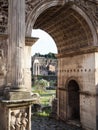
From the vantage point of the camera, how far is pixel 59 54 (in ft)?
41.8

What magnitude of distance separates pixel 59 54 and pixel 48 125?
3835mm

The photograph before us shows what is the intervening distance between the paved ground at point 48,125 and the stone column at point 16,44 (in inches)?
193

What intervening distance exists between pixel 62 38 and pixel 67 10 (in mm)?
2486

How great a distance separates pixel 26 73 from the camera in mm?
8055

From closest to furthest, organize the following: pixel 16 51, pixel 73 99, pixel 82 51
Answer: pixel 16 51 < pixel 82 51 < pixel 73 99

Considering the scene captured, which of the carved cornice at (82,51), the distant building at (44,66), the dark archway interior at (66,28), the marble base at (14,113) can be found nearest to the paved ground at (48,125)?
the carved cornice at (82,51)

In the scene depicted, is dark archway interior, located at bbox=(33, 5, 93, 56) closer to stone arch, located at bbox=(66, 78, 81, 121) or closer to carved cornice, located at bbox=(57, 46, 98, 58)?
carved cornice, located at bbox=(57, 46, 98, 58)

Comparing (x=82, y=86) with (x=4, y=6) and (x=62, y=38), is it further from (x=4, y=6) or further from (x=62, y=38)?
(x=4, y=6)

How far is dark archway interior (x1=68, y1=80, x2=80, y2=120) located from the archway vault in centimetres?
170

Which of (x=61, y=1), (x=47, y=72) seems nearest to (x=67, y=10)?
(x=61, y=1)

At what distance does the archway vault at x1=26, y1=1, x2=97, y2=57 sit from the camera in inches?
377

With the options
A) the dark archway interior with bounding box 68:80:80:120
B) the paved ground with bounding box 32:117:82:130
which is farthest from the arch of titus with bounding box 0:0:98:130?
the paved ground with bounding box 32:117:82:130

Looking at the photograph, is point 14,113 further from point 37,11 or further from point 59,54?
point 59,54

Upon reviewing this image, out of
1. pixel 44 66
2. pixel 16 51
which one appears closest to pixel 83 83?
pixel 16 51
